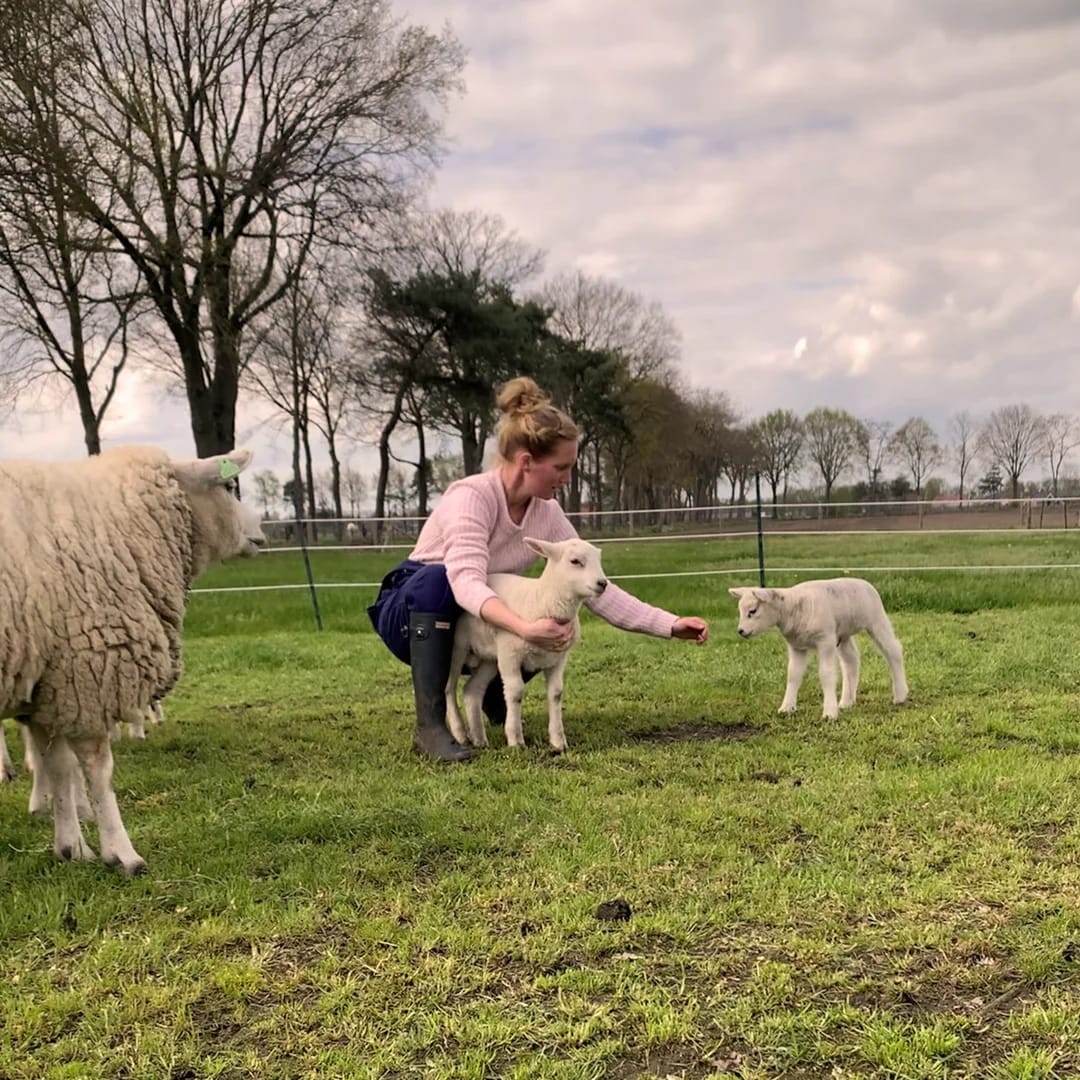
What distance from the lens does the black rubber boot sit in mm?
5090

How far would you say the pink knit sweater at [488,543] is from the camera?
496cm

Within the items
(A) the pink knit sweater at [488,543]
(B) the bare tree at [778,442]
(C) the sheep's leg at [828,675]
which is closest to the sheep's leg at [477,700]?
(A) the pink knit sweater at [488,543]

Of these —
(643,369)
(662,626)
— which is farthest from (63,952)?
(643,369)

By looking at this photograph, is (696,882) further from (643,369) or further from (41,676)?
(643,369)

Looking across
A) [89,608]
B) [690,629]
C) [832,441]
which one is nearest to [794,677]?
[690,629]

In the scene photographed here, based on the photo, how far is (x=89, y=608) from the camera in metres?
3.70

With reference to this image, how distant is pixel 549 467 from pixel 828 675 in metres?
2.16

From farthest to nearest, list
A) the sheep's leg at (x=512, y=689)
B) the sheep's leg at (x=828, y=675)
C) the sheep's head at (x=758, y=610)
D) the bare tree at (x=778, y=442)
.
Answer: the bare tree at (x=778, y=442), the sheep's head at (x=758, y=610), the sheep's leg at (x=828, y=675), the sheep's leg at (x=512, y=689)

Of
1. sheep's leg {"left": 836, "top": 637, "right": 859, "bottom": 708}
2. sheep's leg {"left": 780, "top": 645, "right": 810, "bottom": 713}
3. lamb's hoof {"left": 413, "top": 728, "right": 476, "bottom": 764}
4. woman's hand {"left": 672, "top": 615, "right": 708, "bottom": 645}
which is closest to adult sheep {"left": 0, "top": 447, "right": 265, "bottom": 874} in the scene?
lamb's hoof {"left": 413, "top": 728, "right": 476, "bottom": 764}

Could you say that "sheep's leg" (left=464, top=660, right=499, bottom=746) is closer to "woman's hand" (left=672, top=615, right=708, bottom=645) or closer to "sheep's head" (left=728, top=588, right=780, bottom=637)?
"woman's hand" (left=672, top=615, right=708, bottom=645)

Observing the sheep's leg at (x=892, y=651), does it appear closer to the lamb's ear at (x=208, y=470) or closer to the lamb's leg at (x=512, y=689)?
the lamb's leg at (x=512, y=689)

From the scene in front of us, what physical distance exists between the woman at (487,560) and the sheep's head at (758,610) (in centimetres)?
88

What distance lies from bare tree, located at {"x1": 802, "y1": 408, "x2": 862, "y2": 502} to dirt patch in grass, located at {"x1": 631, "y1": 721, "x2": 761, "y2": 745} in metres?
53.3

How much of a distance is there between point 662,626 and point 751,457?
179 feet
